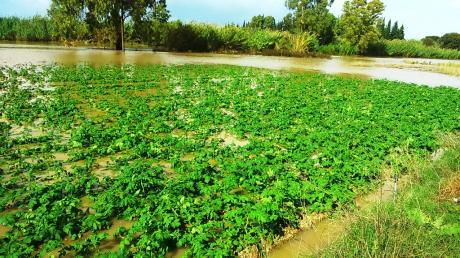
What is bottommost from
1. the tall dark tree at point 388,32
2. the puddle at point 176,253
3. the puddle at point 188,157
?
the puddle at point 176,253

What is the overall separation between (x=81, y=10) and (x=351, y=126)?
32.7 metres

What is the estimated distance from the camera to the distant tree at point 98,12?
34625 millimetres

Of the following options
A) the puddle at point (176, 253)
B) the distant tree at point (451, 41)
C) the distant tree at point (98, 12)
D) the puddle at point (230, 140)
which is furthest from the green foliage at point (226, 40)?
the distant tree at point (451, 41)

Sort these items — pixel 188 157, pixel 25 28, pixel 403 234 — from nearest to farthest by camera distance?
pixel 403 234 → pixel 188 157 → pixel 25 28

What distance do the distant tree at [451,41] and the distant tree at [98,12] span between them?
101 metres

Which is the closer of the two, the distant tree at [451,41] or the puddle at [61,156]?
the puddle at [61,156]

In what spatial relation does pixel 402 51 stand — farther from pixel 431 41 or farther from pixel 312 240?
pixel 312 240

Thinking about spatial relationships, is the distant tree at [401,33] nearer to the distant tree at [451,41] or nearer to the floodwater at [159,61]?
the distant tree at [451,41]

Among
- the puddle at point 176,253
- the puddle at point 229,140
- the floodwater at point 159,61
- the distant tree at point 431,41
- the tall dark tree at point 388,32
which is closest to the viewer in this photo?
the puddle at point 176,253

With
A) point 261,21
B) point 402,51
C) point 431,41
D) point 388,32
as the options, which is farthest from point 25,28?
point 431,41

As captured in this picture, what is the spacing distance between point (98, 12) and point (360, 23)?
142ft

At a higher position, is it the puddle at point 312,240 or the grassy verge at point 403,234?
the grassy verge at point 403,234

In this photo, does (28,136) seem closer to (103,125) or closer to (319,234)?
(103,125)

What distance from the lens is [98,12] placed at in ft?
115
